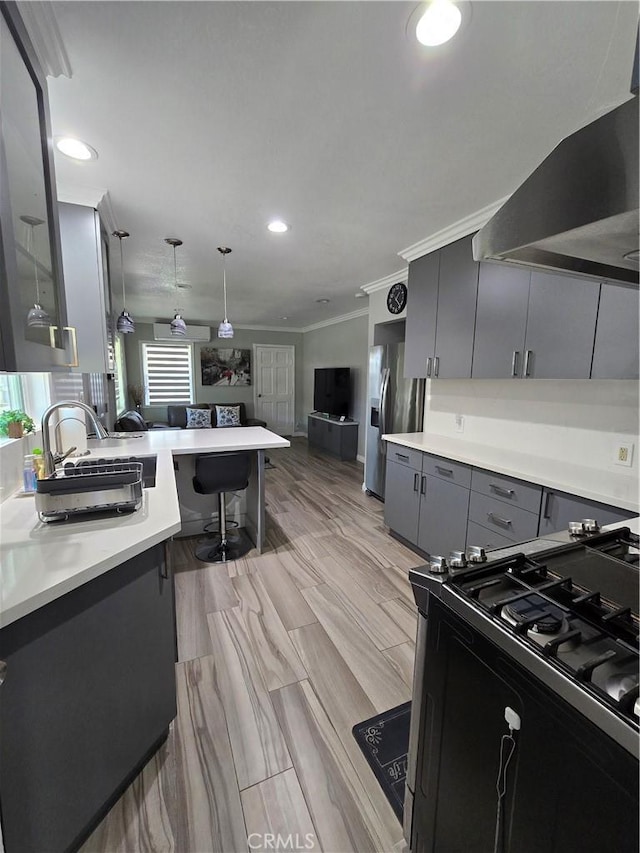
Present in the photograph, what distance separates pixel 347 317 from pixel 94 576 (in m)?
5.93

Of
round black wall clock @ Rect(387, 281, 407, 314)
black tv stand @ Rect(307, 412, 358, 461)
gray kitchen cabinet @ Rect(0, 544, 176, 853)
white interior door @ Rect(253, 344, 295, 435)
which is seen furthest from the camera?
white interior door @ Rect(253, 344, 295, 435)

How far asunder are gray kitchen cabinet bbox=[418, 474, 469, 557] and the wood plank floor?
0.27 m

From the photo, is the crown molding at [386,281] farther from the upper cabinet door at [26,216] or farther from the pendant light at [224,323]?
the upper cabinet door at [26,216]

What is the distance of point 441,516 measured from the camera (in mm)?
2541

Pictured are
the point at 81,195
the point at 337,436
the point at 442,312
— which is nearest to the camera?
the point at 81,195

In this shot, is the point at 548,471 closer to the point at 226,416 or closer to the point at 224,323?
the point at 224,323

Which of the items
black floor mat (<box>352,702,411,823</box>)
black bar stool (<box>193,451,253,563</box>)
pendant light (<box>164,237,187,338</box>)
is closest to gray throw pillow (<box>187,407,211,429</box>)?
pendant light (<box>164,237,187,338</box>)

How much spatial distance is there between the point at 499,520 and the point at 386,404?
6.45 feet

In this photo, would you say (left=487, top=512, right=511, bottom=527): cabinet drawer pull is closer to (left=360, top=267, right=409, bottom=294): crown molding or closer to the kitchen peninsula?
the kitchen peninsula

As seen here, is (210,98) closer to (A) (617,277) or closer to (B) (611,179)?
(B) (611,179)

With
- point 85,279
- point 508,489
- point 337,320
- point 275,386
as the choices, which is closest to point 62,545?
point 85,279

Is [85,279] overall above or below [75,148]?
below

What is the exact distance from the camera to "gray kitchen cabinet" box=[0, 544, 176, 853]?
802mm

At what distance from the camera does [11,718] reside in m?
0.78
